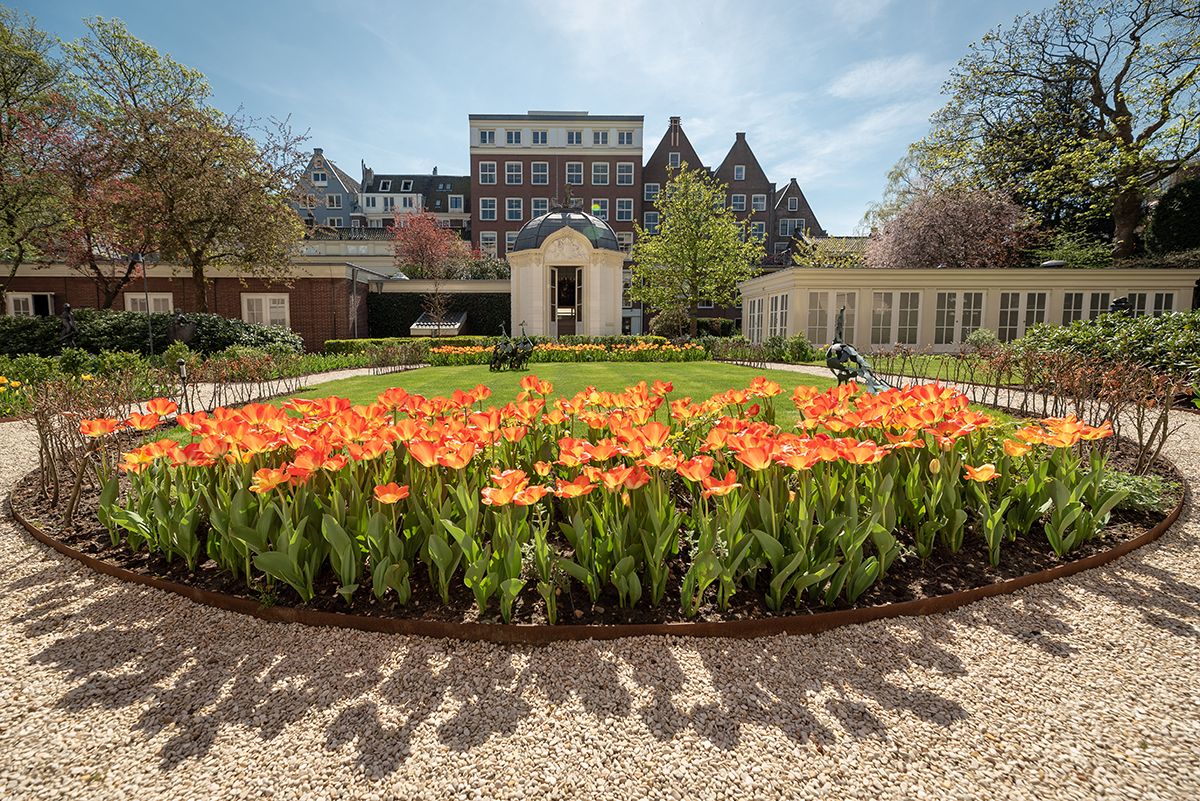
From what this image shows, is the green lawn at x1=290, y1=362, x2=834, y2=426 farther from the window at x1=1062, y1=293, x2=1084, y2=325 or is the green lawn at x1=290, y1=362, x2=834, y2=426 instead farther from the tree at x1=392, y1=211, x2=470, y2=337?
the tree at x1=392, y1=211, x2=470, y2=337

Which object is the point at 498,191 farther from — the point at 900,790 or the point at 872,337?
the point at 900,790

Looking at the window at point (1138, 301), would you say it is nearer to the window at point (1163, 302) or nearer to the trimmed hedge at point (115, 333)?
the window at point (1163, 302)

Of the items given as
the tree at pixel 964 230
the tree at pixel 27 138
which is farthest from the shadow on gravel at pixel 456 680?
the tree at pixel 964 230

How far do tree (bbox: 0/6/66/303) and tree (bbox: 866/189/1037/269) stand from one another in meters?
33.4

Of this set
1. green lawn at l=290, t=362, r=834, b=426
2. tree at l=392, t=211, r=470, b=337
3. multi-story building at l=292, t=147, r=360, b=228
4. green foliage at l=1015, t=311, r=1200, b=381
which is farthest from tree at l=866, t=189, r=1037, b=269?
multi-story building at l=292, t=147, r=360, b=228

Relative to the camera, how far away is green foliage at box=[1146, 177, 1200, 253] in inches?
989

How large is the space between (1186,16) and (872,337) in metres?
16.4

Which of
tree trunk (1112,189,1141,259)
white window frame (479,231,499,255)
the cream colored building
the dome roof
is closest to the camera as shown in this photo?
the cream colored building

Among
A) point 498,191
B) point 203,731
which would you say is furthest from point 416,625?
point 498,191

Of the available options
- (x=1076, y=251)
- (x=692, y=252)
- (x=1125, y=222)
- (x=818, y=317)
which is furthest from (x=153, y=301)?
(x=1125, y=222)

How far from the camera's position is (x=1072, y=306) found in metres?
19.8

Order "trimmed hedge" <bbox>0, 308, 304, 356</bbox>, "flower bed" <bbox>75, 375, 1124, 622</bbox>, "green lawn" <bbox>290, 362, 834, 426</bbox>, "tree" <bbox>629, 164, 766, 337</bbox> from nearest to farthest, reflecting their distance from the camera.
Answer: "flower bed" <bbox>75, 375, 1124, 622</bbox>, "green lawn" <bbox>290, 362, 834, 426</bbox>, "trimmed hedge" <bbox>0, 308, 304, 356</bbox>, "tree" <bbox>629, 164, 766, 337</bbox>

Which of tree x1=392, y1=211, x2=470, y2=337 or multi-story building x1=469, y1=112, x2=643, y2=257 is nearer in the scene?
tree x1=392, y1=211, x2=470, y2=337

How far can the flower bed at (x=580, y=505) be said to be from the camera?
8.41ft
